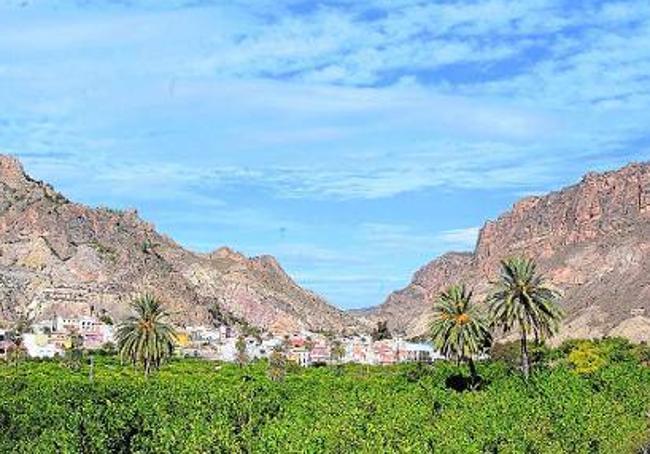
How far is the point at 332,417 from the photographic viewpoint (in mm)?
45562

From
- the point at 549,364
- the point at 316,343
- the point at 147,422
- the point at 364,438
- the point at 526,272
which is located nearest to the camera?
the point at 364,438

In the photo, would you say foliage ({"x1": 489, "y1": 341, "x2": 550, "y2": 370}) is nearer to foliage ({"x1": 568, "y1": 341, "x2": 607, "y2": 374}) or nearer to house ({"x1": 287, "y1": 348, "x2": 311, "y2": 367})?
foliage ({"x1": 568, "y1": 341, "x2": 607, "y2": 374})

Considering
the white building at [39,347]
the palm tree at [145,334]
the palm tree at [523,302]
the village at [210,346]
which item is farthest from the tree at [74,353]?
the palm tree at [523,302]

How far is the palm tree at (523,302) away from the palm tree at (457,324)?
2448mm

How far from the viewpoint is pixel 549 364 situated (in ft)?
318

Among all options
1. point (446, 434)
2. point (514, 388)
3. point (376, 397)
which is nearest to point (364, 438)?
point (446, 434)

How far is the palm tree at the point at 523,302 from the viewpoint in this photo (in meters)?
69.1

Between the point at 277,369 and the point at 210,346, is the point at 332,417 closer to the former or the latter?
the point at 277,369

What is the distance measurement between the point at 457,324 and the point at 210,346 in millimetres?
102254

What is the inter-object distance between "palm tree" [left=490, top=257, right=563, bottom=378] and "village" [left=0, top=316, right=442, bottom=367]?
71.6 metres

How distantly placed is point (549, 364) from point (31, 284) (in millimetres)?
125557

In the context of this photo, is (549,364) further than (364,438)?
Yes

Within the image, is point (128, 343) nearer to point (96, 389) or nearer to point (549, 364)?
point (96, 389)

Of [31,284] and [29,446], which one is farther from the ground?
[31,284]
